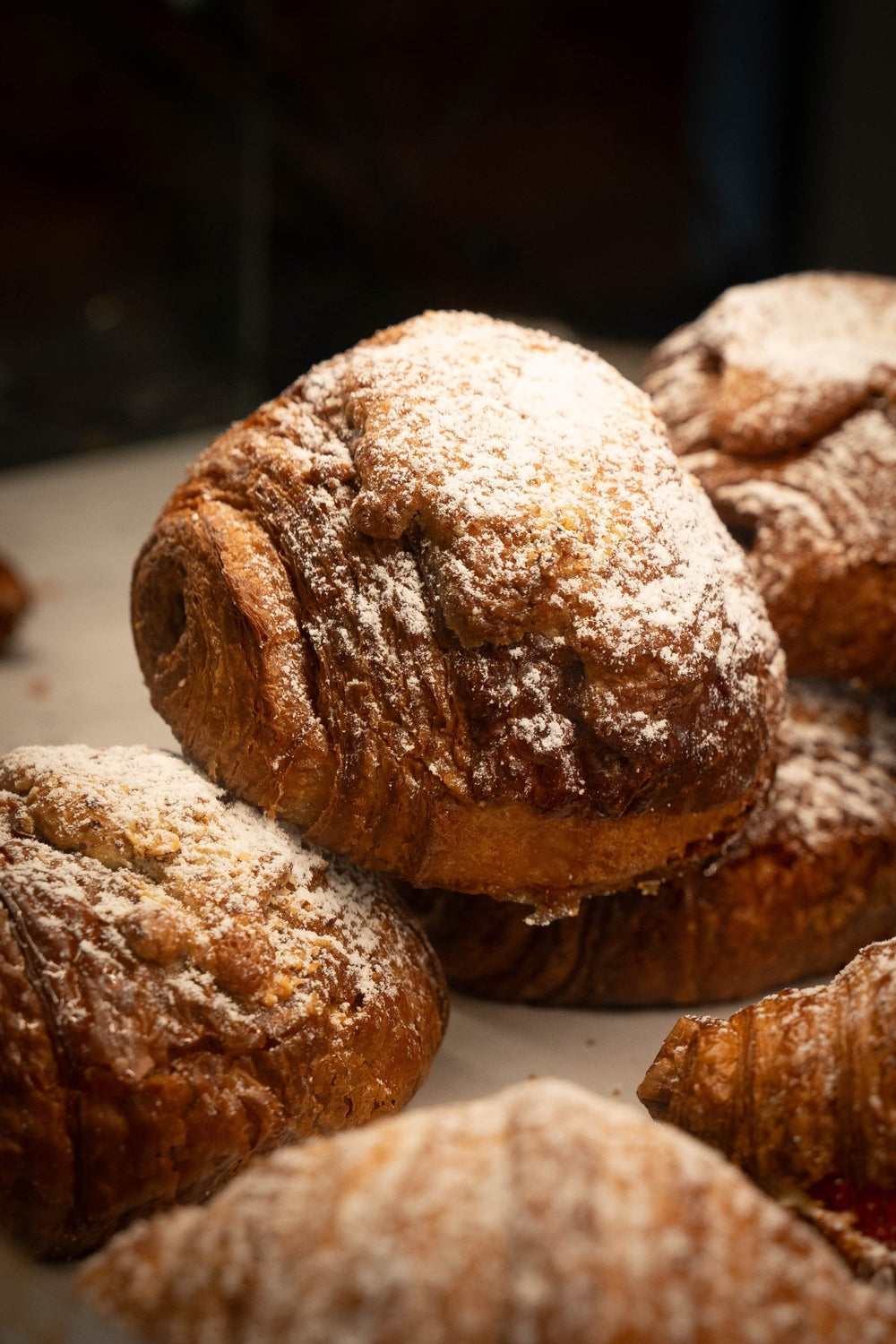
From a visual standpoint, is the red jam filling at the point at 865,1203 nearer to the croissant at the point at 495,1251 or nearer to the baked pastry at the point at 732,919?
the croissant at the point at 495,1251

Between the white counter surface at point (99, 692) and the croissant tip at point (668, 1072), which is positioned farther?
the croissant tip at point (668, 1072)

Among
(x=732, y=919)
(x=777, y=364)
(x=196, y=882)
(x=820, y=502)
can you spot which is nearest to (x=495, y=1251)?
(x=196, y=882)

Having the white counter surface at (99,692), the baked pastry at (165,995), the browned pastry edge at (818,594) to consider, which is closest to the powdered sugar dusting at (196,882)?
the baked pastry at (165,995)

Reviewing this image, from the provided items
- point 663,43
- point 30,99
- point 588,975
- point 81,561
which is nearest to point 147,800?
point 588,975

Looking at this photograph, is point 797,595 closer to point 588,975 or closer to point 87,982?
point 588,975

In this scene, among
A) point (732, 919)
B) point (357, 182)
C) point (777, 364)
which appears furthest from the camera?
point (357, 182)

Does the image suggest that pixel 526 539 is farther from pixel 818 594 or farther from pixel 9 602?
pixel 9 602
